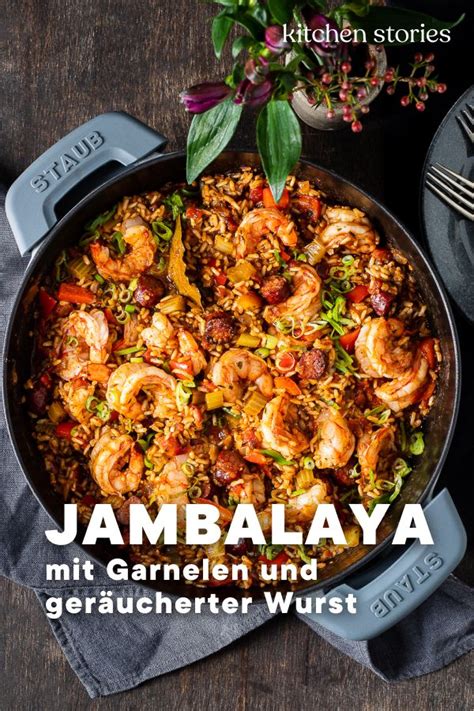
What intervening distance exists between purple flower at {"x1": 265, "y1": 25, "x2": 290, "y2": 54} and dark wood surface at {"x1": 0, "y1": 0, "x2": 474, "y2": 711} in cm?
118

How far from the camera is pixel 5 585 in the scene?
3.56m

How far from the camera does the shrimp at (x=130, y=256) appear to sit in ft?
10.3

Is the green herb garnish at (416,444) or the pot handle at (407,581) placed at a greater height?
the green herb garnish at (416,444)

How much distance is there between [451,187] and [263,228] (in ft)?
2.44

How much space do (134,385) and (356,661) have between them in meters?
1.53

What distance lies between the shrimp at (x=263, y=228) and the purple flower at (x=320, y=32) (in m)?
0.75

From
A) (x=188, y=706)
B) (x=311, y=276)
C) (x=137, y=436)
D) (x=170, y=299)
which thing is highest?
(x=311, y=276)

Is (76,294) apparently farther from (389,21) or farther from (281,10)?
(389,21)

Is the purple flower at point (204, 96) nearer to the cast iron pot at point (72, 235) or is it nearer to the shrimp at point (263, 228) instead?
the cast iron pot at point (72, 235)

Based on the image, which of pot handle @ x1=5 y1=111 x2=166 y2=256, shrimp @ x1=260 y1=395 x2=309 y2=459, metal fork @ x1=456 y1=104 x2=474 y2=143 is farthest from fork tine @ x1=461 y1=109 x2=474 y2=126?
shrimp @ x1=260 y1=395 x2=309 y2=459

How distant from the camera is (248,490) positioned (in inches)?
122

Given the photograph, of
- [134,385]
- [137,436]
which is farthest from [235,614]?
[134,385]

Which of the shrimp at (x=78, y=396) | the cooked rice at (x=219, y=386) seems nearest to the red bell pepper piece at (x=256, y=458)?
the cooked rice at (x=219, y=386)

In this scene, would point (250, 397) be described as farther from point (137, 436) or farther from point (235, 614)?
point (235, 614)
